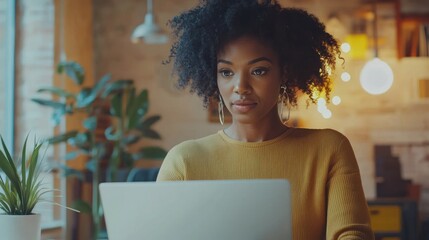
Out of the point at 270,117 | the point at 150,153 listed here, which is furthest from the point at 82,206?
the point at 270,117

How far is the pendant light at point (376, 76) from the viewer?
5.20 m

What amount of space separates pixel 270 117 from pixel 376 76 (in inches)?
141

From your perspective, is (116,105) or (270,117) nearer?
(270,117)

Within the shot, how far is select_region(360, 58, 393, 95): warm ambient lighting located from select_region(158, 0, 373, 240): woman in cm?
344

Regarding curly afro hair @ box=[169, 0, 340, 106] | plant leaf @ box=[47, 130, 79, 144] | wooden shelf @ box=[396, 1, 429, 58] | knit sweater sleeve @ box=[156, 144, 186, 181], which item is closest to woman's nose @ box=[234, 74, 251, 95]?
curly afro hair @ box=[169, 0, 340, 106]

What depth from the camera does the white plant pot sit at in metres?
1.80

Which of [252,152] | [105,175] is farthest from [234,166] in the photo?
[105,175]

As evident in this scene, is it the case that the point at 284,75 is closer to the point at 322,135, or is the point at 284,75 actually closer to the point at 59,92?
the point at 322,135

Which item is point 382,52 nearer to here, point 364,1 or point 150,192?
point 364,1

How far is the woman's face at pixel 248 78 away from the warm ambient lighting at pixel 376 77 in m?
3.62

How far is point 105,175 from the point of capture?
198 inches

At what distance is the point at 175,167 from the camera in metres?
1.80

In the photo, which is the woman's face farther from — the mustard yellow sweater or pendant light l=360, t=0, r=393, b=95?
pendant light l=360, t=0, r=393, b=95

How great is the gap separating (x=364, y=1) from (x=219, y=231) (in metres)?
4.52
